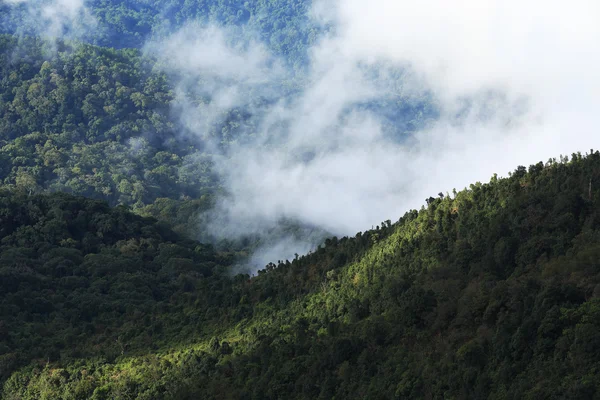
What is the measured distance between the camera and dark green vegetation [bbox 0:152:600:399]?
161ft

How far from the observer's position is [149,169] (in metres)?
180

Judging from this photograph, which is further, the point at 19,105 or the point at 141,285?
the point at 19,105

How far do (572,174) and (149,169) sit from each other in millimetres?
122344

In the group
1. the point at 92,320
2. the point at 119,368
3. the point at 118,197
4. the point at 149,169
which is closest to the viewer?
the point at 119,368

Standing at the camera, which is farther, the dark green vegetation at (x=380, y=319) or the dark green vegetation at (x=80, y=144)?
the dark green vegetation at (x=80, y=144)

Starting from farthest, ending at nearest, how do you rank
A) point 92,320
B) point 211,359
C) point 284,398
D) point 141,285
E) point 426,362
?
point 141,285, point 92,320, point 211,359, point 284,398, point 426,362

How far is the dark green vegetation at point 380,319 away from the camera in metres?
49.0

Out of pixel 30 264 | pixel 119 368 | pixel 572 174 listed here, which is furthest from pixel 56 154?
pixel 572 174

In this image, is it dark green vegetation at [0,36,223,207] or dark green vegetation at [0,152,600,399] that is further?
→ dark green vegetation at [0,36,223,207]

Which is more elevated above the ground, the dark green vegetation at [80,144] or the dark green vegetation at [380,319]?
the dark green vegetation at [80,144]

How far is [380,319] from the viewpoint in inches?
2354

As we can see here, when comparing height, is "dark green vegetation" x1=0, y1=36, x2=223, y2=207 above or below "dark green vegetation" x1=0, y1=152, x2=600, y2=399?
above

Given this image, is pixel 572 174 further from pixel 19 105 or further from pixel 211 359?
pixel 19 105

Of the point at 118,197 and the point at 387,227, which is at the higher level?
the point at 118,197
